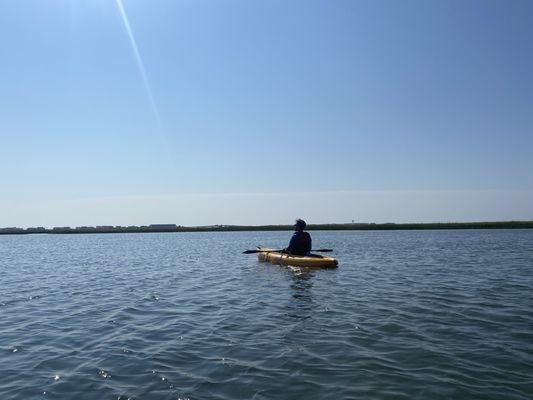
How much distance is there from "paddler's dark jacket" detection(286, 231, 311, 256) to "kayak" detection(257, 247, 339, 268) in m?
0.48

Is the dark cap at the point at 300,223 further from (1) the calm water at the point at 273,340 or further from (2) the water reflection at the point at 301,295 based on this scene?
(1) the calm water at the point at 273,340

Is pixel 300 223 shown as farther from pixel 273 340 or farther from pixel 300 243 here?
pixel 273 340

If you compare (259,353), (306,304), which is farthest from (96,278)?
(259,353)

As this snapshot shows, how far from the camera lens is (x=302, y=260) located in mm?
22609

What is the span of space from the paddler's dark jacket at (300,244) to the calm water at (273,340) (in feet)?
18.6

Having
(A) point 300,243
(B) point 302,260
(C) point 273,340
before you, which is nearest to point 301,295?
(C) point 273,340

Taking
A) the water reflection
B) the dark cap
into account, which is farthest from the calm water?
the dark cap

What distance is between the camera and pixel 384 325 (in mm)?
10188

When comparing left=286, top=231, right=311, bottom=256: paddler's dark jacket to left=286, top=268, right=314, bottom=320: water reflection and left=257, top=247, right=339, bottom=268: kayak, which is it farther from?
left=286, top=268, right=314, bottom=320: water reflection

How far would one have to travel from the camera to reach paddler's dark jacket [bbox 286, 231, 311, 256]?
A: 77.5 ft

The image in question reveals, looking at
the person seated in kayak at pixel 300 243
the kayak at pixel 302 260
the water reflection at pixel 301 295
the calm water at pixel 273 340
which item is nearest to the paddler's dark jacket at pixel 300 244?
the person seated in kayak at pixel 300 243

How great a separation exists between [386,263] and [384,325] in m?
15.7

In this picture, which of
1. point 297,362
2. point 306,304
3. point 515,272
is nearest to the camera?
point 297,362

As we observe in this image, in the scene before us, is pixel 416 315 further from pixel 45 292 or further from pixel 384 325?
pixel 45 292
